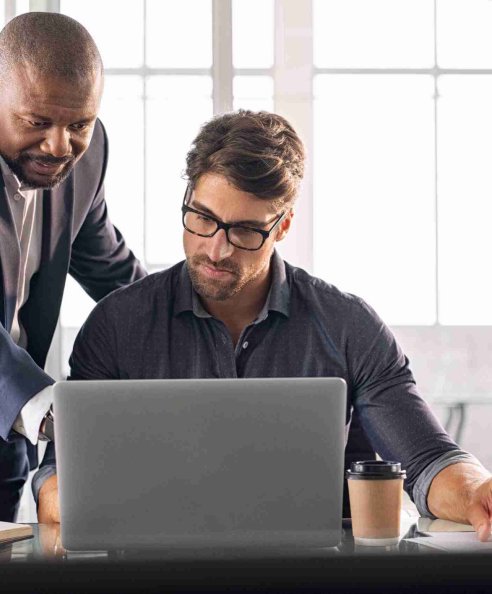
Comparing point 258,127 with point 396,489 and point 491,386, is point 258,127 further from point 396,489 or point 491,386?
point 491,386

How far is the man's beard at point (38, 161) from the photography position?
6.30ft

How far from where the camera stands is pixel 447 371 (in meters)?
3.60

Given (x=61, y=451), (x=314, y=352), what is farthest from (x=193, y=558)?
(x=314, y=352)

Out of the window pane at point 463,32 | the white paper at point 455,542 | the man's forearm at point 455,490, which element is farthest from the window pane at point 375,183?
the white paper at point 455,542

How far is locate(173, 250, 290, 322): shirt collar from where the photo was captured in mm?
2020

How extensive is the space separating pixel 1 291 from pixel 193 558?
1.08 m

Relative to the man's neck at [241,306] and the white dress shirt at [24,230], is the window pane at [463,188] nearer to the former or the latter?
the man's neck at [241,306]

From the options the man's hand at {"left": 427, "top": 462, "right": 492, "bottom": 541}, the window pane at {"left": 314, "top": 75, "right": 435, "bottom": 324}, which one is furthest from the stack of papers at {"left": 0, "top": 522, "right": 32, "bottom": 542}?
the window pane at {"left": 314, "top": 75, "right": 435, "bottom": 324}

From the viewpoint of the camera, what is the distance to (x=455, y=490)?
1.66 metres

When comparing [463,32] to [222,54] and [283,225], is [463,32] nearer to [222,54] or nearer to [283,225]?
[222,54]

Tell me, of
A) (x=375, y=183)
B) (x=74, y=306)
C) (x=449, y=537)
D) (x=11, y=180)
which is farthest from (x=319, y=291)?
(x=74, y=306)

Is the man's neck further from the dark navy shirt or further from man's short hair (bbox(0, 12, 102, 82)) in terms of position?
man's short hair (bbox(0, 12, 102, 82))

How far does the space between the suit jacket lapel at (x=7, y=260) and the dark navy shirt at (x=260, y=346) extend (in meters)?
0.17

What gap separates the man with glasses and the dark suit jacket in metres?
0.18
